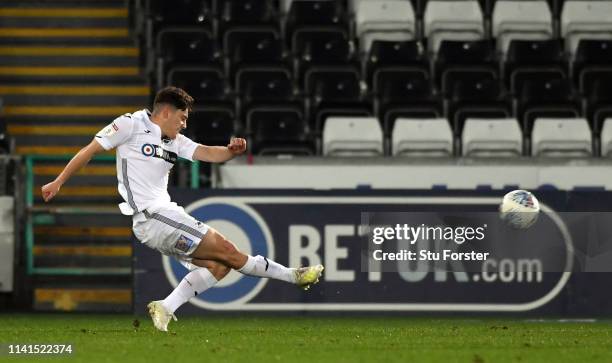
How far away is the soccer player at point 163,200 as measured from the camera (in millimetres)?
11125

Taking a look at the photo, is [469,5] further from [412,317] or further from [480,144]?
[412,317]

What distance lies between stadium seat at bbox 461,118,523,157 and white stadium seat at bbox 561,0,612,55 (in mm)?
3309

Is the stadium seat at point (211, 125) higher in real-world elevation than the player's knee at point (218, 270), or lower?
lower

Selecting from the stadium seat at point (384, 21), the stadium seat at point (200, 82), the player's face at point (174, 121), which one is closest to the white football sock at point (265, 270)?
the player's face at point (174, 121)

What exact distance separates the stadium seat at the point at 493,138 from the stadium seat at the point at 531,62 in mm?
1790

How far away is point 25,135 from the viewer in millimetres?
18922

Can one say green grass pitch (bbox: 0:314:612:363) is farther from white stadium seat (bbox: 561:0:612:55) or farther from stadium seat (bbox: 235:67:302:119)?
white stadium seat (bbox: 561:0:612:55)

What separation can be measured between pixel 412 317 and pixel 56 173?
5.02 m

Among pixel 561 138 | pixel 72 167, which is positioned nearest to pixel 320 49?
pixel 561 138

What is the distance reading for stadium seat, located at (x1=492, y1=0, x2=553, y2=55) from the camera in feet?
66.6

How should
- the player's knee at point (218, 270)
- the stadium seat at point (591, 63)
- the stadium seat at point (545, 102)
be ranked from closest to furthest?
1. the player's knee at point (218, 270)
2. the stadium seat at point (545, 102)
3. the stadium seat at point (591, 63)

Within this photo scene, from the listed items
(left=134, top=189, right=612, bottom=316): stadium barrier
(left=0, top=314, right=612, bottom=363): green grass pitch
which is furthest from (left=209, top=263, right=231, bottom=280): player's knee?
(left=134, top=189, right=612, bottom=316): stadium barrier

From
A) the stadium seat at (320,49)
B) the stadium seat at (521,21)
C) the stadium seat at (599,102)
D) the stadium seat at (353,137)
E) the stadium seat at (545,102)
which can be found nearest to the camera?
the stadium seat at (353,137)

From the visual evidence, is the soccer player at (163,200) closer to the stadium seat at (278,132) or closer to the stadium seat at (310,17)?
the stadium seat at (278,132)
